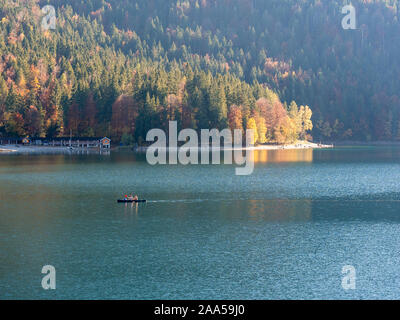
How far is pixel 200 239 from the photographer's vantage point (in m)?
53.4

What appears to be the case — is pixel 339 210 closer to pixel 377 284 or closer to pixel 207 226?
pixel 207 226

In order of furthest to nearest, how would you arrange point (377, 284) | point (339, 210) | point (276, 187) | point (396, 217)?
point (276, 187) < point (339, 210) < point (396, 217) < point (377, 284)

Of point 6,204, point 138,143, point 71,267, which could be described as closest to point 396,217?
point 71,267

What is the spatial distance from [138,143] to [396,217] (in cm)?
13886

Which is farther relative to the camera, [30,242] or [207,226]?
[207,226]

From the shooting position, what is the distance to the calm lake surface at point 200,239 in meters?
39.7

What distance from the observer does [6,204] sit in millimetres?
73875

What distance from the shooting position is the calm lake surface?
3966 centimetres

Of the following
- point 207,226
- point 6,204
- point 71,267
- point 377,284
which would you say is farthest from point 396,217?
point 6,204

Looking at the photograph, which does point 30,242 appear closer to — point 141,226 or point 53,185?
point 141,226

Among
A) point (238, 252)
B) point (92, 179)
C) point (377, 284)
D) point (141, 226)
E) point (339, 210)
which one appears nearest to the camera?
point (377, 284)

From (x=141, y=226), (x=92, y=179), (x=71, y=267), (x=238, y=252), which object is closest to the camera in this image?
(x=71, y=267)

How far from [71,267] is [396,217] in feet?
126

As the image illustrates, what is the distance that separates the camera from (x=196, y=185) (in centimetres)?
9688
